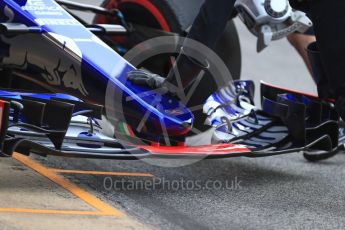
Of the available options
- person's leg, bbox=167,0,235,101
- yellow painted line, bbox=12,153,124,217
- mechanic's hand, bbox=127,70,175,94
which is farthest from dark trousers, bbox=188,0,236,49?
yellow painted line, bbox=12,153,124,217

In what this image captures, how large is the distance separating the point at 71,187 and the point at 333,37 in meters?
1.62

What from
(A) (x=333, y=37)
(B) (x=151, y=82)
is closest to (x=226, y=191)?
(B) (x=151, y=82)

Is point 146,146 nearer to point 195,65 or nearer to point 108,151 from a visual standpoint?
point 108,151

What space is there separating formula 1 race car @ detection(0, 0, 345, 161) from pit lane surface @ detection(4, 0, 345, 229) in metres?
0.24

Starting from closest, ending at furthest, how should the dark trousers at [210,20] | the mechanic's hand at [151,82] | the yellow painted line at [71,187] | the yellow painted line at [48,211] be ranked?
the yellow painted line at [48,211] → the yellow painted line at [71,187] → the dark trousers at [210,20] → the mechanic's hand at [151,82]

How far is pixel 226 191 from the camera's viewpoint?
14.4 ft

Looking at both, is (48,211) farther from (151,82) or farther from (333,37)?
(333,37)

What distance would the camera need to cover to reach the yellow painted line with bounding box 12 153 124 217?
12.6 ft

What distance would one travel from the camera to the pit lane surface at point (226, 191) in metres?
3.85

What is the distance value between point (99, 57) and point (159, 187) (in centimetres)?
83

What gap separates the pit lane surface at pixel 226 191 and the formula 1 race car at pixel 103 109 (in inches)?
9.3

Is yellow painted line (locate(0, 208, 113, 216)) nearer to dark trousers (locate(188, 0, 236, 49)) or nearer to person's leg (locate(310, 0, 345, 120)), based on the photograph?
dark trousers (locate(188, 0, 236, 49))

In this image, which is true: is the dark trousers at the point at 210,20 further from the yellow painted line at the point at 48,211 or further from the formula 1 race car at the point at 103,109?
the yellow painted line at the point at 48,211

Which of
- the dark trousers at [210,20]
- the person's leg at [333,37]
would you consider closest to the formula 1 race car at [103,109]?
the dark trousers at [210,20]
